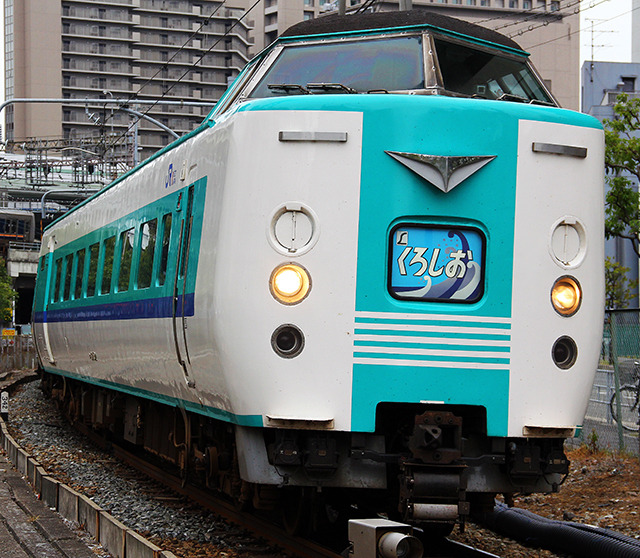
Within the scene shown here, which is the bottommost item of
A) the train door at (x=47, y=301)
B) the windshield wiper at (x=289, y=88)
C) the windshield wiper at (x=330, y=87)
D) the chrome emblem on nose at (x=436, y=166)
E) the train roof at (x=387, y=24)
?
the train door at (x=47, y=301)

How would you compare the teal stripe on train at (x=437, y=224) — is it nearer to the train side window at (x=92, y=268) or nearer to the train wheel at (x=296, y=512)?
the train wheel at (x=296, y=512)

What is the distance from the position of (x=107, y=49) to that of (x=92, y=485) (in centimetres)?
10257

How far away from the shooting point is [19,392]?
2555 cm

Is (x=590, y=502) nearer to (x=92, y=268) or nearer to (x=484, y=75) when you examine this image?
(x=484, y=75)

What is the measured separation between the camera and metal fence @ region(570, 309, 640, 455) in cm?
1205

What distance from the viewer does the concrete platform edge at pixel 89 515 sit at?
6582 millimetres

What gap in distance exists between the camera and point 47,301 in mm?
16562

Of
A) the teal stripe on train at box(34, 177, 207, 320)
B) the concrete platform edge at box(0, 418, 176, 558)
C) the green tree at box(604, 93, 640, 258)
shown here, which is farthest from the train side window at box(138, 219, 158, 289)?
the green tree at box(604, 93, 640, 258)

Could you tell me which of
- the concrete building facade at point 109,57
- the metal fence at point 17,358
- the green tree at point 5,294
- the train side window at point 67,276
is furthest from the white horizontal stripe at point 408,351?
the concrete building facade at point 109,57

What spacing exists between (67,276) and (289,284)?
910 centimetres

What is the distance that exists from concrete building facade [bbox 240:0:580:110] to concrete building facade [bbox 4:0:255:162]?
15.5 feet

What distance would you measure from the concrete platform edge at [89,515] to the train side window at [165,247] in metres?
1.83

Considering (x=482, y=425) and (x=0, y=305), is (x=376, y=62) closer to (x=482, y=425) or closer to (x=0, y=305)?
(x=482, y=425)

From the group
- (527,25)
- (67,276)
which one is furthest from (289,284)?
(527,25)
